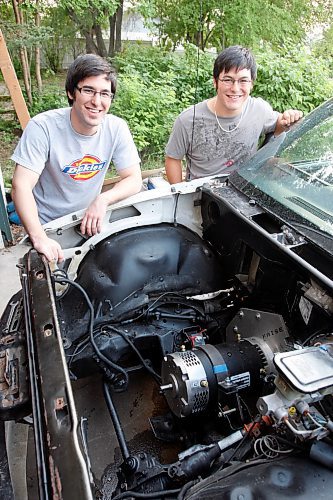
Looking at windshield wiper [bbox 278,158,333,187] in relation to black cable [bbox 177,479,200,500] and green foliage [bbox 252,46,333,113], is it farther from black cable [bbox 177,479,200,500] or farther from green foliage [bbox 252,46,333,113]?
green foliage [bbox 252,46,333,113]

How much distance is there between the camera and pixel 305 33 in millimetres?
9430

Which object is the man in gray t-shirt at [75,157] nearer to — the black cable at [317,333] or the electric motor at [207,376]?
the electric motor at [207,376]

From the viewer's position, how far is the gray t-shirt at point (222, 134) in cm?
294

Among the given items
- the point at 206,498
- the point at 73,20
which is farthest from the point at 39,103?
the point at 206,498

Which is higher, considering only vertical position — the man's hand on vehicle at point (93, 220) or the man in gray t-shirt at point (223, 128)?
the man in gray t-shirt at point (223, 128)

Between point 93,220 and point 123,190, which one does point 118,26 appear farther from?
point 93,220

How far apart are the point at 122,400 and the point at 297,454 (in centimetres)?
150

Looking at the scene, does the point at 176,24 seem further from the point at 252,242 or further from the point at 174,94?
the point at 252,242

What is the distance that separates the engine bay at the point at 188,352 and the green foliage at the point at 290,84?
5622 millimetres

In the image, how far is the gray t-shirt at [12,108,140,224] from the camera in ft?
8.36

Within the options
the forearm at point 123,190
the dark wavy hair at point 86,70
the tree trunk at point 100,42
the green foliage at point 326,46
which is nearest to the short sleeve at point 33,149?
the dark wavy hair at point 86,70

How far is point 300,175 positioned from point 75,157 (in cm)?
140

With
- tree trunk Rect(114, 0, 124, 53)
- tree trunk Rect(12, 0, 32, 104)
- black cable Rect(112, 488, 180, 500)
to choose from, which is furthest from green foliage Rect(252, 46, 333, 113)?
black cable Rect(112, 488, 180, 500)

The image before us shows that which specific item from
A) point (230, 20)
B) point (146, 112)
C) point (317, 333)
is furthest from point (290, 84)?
point (317, 333)
